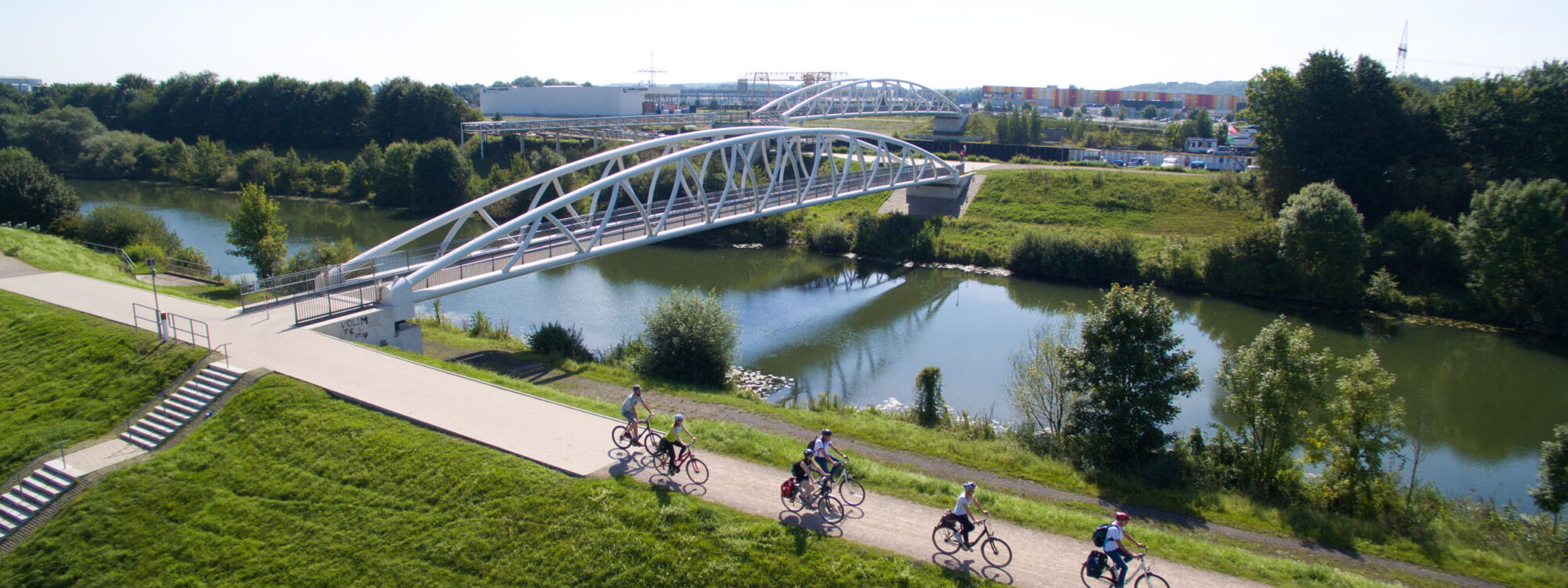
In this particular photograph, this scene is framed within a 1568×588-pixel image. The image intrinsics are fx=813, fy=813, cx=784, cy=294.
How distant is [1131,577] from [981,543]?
1.75 meters

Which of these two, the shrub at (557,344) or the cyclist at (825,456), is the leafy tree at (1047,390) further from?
the shrub at (557,344)

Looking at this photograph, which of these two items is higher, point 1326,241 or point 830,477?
point 1326,241

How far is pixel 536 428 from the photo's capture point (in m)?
13.3

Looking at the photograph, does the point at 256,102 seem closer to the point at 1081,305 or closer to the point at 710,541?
the point at 1081,305

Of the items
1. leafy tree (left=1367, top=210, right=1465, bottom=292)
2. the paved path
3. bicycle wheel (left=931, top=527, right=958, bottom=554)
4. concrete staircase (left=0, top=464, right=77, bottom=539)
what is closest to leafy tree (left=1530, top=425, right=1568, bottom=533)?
the paved path

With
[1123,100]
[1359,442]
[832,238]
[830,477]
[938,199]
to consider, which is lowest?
[1359,442]

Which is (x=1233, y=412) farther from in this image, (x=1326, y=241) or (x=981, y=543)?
(x=1326, y=241)

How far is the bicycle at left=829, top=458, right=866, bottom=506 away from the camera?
11023mm

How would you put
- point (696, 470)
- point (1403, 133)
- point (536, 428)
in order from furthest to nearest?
point (1403, 133) < point (536, 428) < point (696, 470)

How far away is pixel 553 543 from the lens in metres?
10.6

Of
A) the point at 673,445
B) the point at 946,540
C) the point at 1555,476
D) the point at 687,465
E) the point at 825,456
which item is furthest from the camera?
the point at 1555,476

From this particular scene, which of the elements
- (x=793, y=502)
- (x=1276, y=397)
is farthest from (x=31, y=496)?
(x=1276, y=397)

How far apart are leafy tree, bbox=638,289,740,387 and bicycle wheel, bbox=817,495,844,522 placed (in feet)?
27.9

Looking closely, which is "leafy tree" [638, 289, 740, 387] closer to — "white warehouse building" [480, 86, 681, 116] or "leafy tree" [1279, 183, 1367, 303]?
"leafy tree" [1279, 183, 1367, 303]
